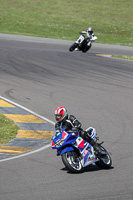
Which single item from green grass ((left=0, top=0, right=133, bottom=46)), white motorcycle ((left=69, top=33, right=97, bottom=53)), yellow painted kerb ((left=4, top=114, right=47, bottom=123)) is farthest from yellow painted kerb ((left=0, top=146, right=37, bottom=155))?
green grass ((left=0, top=0, right=133, bottom=46))

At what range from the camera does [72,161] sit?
9.56 metres

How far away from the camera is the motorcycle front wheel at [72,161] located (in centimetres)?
936

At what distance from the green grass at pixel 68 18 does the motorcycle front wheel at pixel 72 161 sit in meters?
33.2

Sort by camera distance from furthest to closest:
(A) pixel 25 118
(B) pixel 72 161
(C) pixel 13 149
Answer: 1. (A) pixel 25 118
2. (C) pixel 13 149
3. (B) pixel 72 161

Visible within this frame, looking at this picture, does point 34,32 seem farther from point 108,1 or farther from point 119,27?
point 108,1

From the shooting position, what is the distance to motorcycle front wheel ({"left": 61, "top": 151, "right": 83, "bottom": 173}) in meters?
9.36

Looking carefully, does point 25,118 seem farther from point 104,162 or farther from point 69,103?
point 104,162

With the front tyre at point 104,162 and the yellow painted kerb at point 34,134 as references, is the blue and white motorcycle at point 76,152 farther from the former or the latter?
the yellow painted kerb at point 34,134

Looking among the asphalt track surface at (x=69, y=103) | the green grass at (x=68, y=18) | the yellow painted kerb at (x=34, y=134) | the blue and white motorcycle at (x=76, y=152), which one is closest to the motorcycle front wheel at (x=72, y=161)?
the blue and white motorcycle at (x=76, y=152)

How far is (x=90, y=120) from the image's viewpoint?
14.8m

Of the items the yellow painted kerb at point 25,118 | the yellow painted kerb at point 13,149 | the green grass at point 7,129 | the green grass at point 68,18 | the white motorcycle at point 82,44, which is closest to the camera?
the yellow painted kerb at point 13,149

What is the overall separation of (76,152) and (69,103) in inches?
294

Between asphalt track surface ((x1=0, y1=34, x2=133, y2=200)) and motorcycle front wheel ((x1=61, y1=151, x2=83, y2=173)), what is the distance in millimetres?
149

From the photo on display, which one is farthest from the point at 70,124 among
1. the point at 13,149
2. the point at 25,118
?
the point at 25,118
